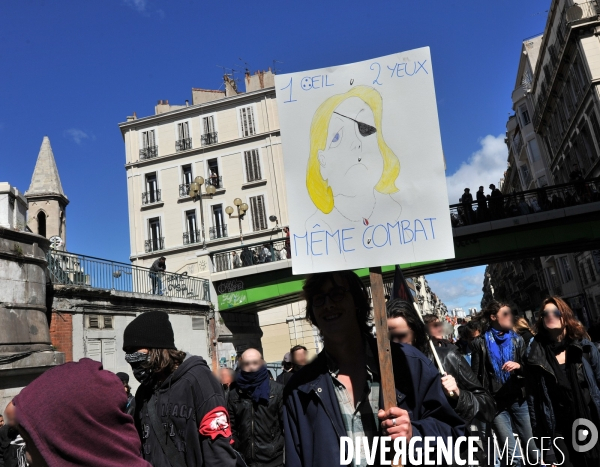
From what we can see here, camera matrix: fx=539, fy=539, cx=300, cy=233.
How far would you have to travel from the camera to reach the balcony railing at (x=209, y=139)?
128ft

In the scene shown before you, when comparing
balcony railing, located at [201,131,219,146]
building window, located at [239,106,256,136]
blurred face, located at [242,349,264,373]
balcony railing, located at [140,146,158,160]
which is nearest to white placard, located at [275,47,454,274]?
blurred face, located at [242,349,264,373]

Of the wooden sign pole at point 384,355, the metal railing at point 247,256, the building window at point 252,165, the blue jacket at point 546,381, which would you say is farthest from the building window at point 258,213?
the wooden sign pole at point 384,355

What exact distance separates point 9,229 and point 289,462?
9944 millimetres

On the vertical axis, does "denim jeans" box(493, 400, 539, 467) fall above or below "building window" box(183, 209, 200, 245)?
below

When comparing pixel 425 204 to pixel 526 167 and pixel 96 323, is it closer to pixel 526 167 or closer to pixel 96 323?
pixel 96 323

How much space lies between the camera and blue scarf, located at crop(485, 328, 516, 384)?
5.79 metres

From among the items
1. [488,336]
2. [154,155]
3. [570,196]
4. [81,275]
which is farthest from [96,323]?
[154,155]

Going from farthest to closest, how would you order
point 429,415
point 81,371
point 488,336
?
point 488,336, point 429,415, point 81,371

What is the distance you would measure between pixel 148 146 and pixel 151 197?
3.93 meters

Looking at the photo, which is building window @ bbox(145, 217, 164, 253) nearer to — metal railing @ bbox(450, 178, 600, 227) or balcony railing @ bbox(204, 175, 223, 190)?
balcony railing @ bbox(204, 175, 223, 190)

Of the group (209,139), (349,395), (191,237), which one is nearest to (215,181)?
(209,139)

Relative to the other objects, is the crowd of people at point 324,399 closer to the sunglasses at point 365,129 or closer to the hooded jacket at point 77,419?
the hooded jacket at point 77,419

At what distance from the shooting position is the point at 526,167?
56.6 m

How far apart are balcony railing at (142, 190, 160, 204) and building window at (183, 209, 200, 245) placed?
8.89 feet
